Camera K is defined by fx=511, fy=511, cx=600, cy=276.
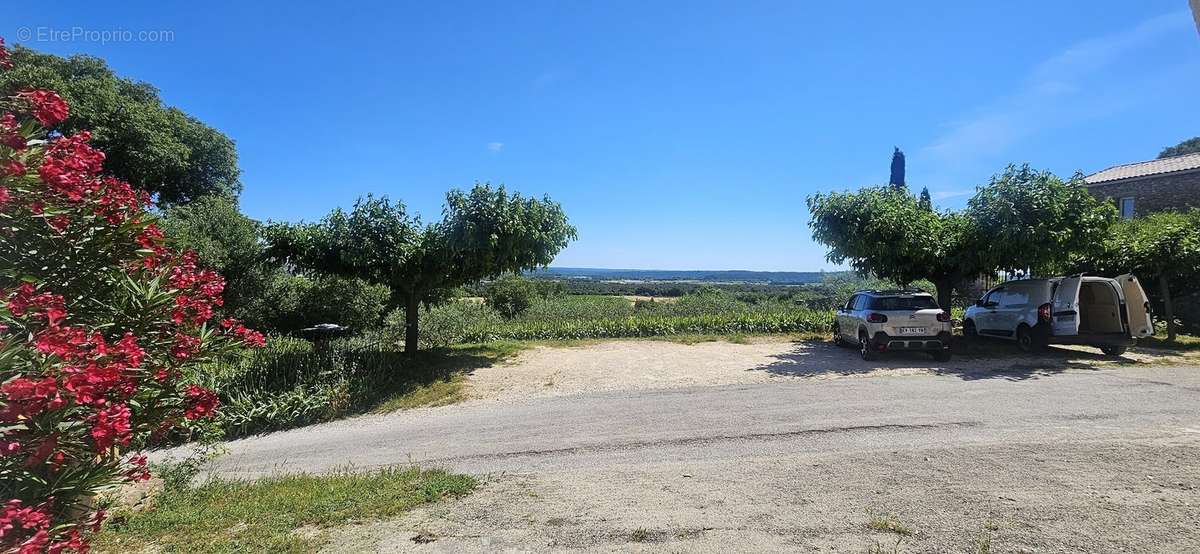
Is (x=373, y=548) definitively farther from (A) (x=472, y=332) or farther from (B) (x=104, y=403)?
(A) (x=472, y=332)

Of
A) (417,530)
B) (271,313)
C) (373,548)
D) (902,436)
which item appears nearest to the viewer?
(373,548)

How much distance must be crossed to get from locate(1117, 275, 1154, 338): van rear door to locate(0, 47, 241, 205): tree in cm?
2735

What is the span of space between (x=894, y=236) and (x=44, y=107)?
14.4m

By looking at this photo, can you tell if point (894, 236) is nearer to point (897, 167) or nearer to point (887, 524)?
point (887, 524)

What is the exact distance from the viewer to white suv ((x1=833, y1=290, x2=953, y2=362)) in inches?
429

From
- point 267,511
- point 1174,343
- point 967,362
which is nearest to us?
point 267,511

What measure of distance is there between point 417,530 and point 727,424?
174 inches

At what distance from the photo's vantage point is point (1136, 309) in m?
11.2

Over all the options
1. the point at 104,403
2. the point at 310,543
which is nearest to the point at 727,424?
the point at 310,543

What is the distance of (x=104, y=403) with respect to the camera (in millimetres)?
2701

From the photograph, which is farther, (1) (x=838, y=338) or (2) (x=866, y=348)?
(1) (x=838, y=338)

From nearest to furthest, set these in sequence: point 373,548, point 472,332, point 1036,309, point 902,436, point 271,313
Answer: point 373,548 < point 902,436 < point 1036,309 < point 472,332 < point 271,313

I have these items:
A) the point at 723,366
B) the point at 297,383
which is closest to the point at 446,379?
the point at 297,383

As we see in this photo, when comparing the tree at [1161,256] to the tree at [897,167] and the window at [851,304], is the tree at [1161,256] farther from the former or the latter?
the tree at [897,167]
